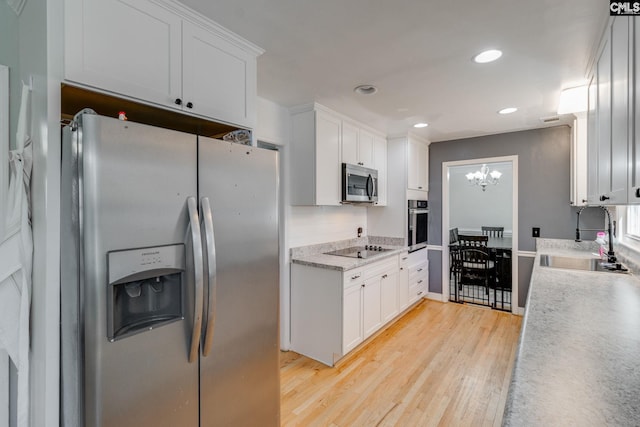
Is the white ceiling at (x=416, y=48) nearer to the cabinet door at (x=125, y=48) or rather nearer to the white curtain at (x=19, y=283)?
the cabinet door at (x=125, y=48)

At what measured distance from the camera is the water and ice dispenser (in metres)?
1.07

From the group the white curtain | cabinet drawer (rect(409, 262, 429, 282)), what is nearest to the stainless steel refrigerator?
the white curtain

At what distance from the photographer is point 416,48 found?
6.15 ft

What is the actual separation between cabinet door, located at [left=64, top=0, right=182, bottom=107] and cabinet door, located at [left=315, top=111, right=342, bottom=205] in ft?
5.24

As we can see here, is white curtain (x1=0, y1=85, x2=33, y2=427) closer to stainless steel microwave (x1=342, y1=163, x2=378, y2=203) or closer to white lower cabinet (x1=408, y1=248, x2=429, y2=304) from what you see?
stainless steel microwave (x1=342, y1=163, x2=378, y2=203)

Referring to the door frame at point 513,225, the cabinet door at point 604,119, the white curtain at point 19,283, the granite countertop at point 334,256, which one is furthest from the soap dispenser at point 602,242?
the white curtain at point 19,283

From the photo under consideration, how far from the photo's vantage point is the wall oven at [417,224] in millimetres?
4129

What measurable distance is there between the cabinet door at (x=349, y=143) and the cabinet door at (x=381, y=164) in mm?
479

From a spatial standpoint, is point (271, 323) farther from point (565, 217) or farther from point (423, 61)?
point (565, 217)

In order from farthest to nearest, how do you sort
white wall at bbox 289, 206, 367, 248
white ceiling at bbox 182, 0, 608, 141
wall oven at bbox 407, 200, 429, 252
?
wall oven at bbox 407, 200, 429, 252
white wall at bbox 289, 206, 367, 248
white ceiling at bbox 182, 0, 608, 141

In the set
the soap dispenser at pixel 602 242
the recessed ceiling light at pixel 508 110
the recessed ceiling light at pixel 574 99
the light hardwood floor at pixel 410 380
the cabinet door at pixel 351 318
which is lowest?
the light hardwood floor at pixel 410 380

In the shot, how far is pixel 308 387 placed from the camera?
247cm

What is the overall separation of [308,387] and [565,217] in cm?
359

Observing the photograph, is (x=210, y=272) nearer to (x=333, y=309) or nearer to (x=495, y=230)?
(x=333, y=309)
